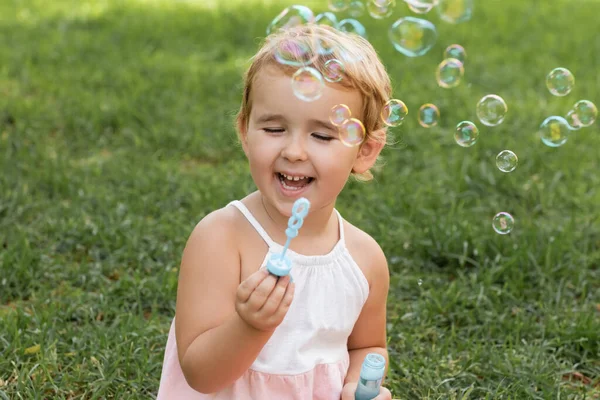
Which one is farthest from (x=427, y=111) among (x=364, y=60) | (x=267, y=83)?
(x=267, y=83)

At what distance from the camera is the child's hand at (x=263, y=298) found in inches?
64.3

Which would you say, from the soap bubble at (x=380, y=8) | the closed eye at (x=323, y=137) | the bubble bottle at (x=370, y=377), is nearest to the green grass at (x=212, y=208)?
the bubble bottle at (x=370, y=377)

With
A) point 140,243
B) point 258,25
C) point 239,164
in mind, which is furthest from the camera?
point 258,25

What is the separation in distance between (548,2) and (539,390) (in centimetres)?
679

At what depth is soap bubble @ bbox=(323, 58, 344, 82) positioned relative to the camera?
6.16ft

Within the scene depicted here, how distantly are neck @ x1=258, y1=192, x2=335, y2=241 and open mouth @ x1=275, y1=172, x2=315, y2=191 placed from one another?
0.38ft

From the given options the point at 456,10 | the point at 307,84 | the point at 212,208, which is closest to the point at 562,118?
the point at 456,10

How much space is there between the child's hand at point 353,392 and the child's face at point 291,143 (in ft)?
1.48

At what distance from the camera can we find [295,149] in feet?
5.92

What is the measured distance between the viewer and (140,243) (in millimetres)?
3346

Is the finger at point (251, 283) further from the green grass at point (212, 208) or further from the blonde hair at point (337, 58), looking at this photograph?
the green grass at point (212, 208)

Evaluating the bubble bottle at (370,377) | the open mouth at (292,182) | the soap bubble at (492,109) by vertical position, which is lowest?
the bubble bottle at (370,377)

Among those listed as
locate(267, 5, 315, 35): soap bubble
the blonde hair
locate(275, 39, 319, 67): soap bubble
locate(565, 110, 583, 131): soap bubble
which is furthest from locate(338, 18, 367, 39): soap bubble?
locate(565, 110, 583, 131): soap bubble

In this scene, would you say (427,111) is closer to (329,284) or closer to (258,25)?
(329,284)
